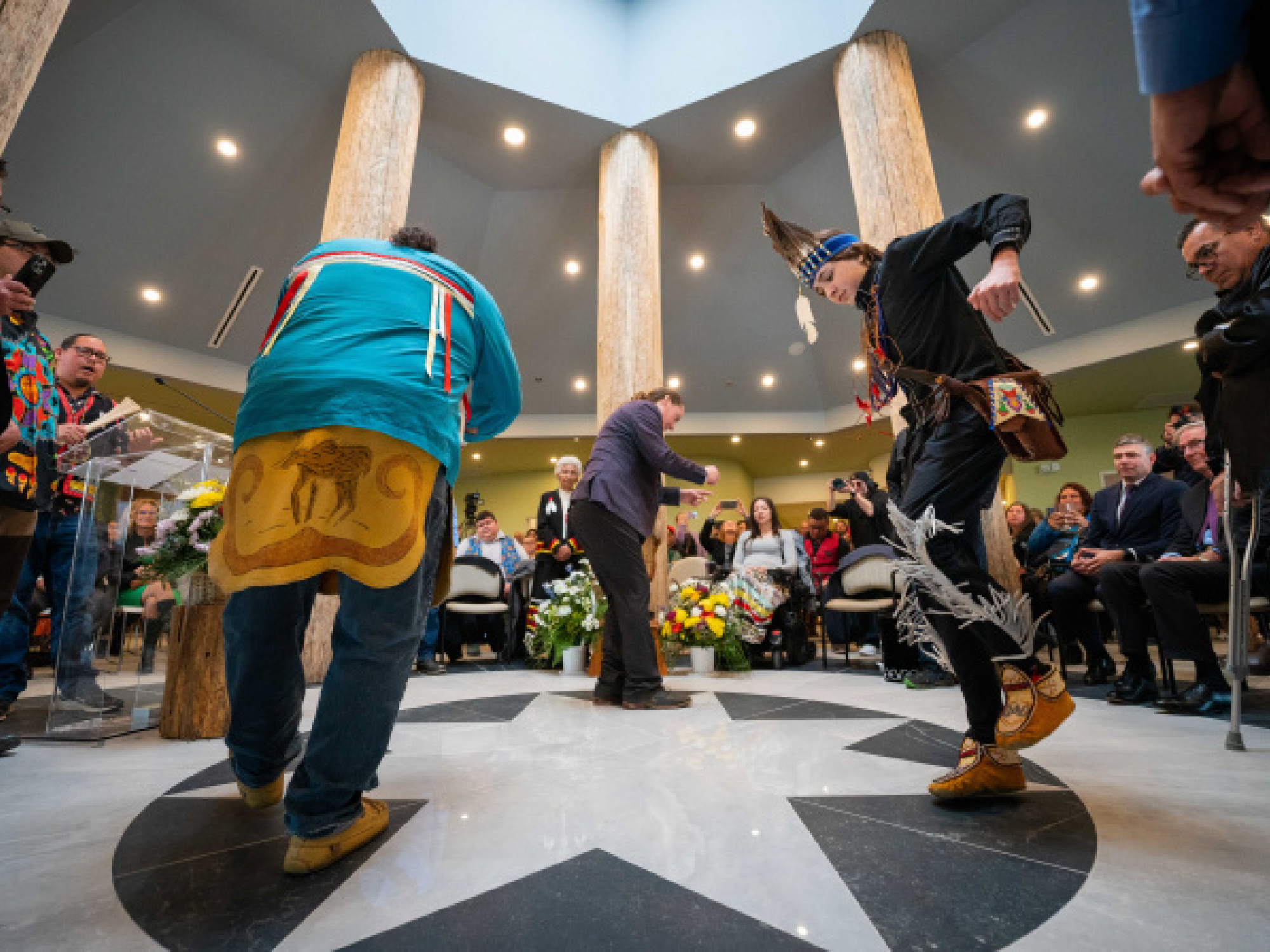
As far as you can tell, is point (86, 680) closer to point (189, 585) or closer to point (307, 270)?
point (189, 585)

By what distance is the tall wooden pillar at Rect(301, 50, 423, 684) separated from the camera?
3492mm

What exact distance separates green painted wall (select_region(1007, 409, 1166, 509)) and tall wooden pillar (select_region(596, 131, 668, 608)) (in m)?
8.98

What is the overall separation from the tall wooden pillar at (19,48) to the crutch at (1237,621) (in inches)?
139

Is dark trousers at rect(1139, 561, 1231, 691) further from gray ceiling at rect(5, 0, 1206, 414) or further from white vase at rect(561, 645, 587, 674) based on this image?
gray ceiling at rect(5, 0, 1206, 414)

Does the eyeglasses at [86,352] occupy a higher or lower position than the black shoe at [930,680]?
higher

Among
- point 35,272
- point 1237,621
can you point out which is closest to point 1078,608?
point 1237,621

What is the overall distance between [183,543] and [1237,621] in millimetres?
3526

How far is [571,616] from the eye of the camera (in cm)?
391

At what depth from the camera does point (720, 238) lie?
8.53 metres

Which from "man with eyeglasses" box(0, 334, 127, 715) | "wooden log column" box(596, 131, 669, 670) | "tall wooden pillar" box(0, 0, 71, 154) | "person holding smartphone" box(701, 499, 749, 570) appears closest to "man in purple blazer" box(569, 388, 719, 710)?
"wooden log column" box(596, 131, 669, 670)

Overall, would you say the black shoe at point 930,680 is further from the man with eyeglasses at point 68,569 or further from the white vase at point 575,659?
the man with eyeglasses at point 68,569

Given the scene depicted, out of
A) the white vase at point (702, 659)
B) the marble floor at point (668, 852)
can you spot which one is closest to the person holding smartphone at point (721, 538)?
the white vase at point (702, 659)

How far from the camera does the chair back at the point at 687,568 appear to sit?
5746 millimetres

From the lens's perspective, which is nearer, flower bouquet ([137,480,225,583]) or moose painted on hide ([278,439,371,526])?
moose painted on hide ([278,439,371,526])
